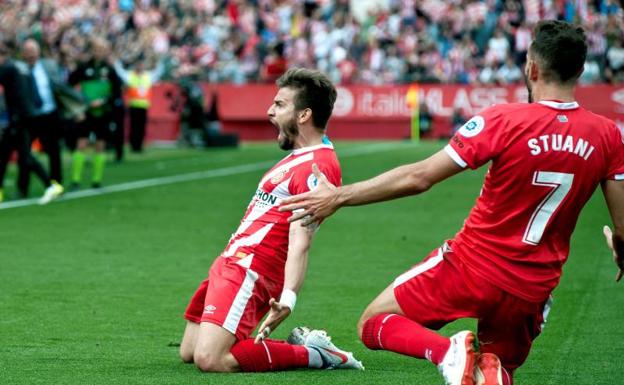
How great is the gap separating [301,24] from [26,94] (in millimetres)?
25346

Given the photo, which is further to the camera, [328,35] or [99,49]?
[328,35]

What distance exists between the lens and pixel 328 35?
139ft

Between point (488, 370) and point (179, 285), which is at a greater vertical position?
point (488, 370)

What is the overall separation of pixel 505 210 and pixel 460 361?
0.70 metres

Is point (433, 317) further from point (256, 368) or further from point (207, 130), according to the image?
point (207, 130)

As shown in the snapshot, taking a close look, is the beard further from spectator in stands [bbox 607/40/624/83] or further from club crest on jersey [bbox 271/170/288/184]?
spectator in stands [bbox 607/40/624/83]

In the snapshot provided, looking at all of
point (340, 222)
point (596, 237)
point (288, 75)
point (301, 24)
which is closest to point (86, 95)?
point (340, 222)

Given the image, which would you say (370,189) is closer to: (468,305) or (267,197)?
(468,305)

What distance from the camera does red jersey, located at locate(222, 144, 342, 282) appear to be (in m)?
7.07

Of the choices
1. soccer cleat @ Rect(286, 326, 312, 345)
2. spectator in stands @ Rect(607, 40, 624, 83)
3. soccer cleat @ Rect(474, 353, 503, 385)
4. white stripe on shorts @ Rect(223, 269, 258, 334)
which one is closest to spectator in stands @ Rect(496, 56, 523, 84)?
spectator in stands @ Rect(607, 40, 624, 83)

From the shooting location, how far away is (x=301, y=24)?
43.3 metres

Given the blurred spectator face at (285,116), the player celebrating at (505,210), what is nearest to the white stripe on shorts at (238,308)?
the blurred spectator face at (285,116)

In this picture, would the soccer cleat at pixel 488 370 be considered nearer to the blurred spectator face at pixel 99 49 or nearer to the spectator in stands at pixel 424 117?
the blurred spectator face at pixel 99 49

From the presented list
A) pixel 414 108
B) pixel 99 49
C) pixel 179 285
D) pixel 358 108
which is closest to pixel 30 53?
pixel 99 49
